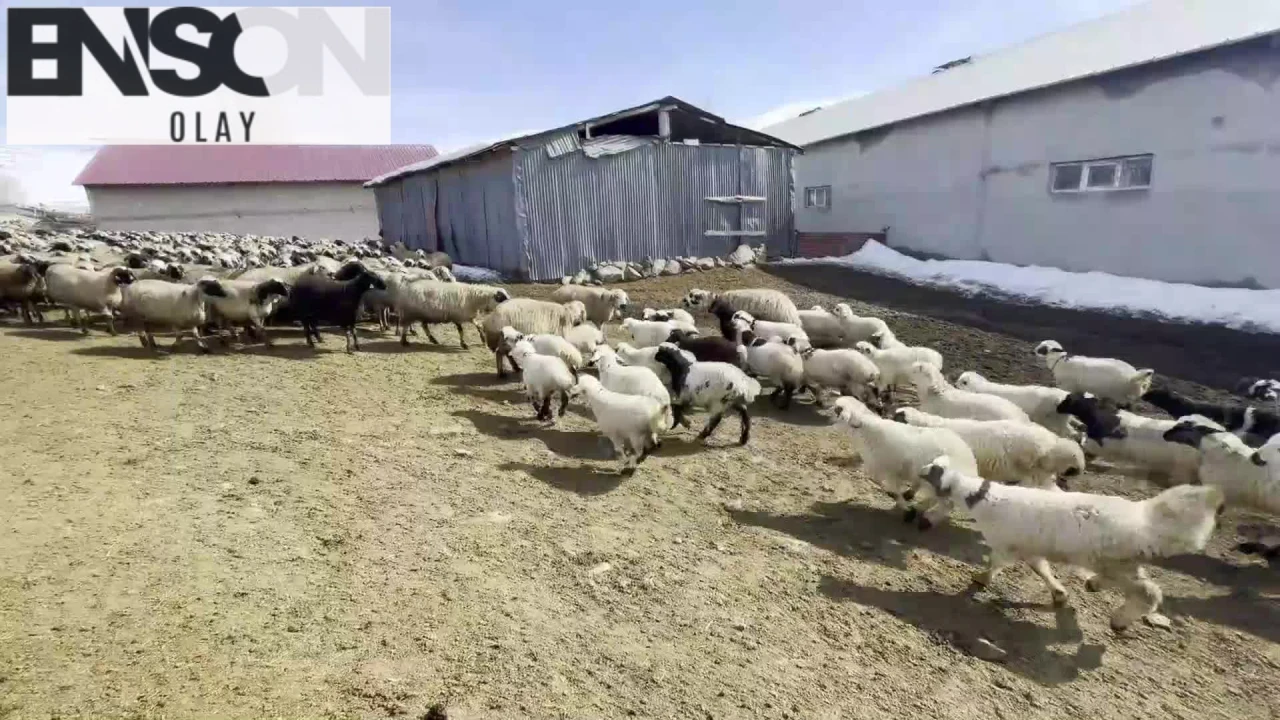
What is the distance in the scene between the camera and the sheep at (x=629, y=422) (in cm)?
633

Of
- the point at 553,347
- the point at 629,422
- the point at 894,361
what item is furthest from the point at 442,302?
the point at 894,361

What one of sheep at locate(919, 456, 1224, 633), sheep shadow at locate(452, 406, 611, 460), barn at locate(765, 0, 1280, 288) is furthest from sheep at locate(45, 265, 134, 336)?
barn at locate(765, 0, 1280, 288)

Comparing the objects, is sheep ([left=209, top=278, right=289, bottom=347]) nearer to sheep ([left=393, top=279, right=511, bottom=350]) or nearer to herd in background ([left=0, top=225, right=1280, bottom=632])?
herd in background ([left=0, top=225, right=1280, bottom=632])

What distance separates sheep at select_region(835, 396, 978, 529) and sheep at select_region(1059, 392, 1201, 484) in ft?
5.67

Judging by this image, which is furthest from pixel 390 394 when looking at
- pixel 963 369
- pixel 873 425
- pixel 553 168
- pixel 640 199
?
pixel 640 199

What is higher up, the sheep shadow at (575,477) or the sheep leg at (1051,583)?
the sheep shadow at (575,477)

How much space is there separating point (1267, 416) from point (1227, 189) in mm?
11487

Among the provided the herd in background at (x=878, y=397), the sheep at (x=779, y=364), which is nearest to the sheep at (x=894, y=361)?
the herd in background at (x=878, y=397)

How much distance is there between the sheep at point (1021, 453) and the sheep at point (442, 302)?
24.4 ft

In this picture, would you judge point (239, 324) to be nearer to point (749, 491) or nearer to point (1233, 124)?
point (749, 491)

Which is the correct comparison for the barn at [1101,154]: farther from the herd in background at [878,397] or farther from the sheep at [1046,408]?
the sheep at [1046,408]

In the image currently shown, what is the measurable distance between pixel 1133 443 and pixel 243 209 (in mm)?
47708

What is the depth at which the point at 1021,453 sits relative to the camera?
18.6ft

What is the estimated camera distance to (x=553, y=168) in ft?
64.8
